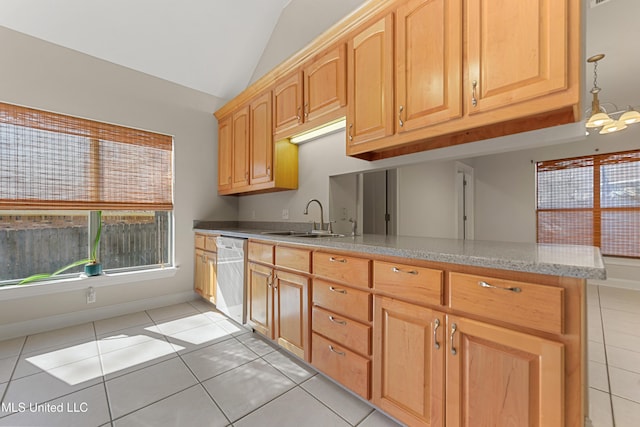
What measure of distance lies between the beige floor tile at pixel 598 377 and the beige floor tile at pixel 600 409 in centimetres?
6

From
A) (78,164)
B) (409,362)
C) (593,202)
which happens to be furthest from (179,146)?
(593,202)

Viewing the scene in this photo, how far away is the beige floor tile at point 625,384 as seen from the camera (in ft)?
5.03

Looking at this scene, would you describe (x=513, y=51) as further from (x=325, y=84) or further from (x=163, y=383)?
(x=163, y=383)

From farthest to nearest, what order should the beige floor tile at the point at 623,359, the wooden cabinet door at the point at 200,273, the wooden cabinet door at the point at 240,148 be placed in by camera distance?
the wooden cabinet door at the point at 200,273, the wooden cabinet door at the point at 240,148, the beige floor tile at the point at 623,359

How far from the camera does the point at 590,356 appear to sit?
195cm

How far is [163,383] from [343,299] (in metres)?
1.28

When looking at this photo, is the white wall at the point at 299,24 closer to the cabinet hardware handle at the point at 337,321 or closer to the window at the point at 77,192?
→ the window at the point at 77,192

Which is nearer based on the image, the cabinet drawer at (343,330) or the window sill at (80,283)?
the cabinet drawer at (343,330)

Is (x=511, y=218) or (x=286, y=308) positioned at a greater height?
(x=511, y=218)

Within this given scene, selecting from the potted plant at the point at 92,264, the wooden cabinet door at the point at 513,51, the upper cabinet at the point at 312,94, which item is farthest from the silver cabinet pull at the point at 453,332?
the potted plant at the point at 92,264

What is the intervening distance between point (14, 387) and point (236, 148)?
2594 millimetres

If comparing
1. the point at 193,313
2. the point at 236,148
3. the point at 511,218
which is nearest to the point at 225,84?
the point at 236,148

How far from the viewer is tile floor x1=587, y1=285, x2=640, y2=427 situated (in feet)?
4.61

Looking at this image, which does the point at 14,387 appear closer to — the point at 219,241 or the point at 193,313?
the point at 193,313
